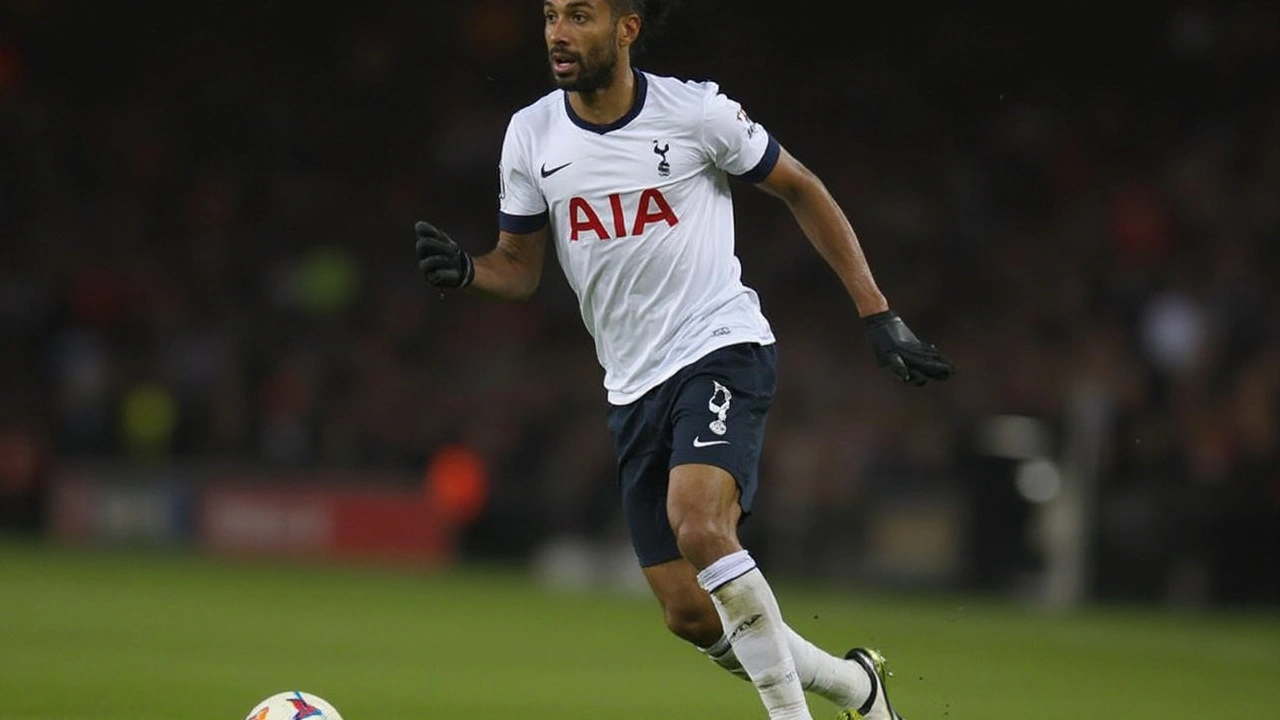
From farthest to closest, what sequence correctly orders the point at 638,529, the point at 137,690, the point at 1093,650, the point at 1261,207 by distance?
the point at 1261,207
the point at 1093,650
the point at 137,690
the point at 638,529

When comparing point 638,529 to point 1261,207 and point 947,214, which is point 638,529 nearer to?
point 1261,207

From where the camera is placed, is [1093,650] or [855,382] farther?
[855,382]

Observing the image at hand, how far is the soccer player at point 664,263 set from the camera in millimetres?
6590

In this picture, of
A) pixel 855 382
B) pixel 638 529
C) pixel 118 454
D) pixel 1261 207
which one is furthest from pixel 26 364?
pixel 638 529

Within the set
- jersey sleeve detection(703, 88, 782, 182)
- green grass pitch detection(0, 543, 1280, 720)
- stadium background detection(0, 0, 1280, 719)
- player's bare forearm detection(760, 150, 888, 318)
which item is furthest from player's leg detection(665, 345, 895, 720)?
stadium background detection(0, 0, 1280, 719)

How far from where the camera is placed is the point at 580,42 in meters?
6.60

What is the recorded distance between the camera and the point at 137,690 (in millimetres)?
9109

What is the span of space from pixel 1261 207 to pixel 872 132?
14.3ft

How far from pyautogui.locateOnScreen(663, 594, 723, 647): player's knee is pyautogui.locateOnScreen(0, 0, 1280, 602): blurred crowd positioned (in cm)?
869

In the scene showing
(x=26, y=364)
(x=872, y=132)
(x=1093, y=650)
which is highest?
(x=872, y=132)

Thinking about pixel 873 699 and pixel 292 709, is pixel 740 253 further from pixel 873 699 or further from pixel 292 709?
pixel 292 709

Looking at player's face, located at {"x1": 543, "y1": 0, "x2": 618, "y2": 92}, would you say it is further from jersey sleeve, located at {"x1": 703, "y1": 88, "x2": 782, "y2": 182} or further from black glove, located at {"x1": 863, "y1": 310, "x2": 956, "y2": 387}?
black glove, located at {"x1": 863, "y1": 310, "x2": 956, "y2": 387}

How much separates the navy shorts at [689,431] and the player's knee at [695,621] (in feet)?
0.53

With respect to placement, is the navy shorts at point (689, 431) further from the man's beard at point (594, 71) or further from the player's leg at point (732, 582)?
the man's beard at point (594, 71)
